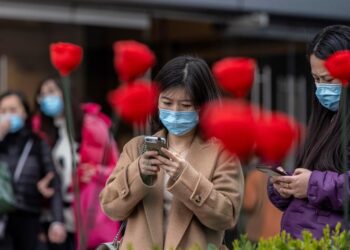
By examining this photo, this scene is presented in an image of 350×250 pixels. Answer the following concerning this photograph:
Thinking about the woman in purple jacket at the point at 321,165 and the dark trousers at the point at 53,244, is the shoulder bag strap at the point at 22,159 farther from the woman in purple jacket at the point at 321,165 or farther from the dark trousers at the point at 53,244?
the woman in purple jacket at the point at 321,165

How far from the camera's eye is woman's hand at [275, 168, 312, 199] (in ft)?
13.5

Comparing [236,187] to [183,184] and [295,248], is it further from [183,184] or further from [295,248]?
[295,248]

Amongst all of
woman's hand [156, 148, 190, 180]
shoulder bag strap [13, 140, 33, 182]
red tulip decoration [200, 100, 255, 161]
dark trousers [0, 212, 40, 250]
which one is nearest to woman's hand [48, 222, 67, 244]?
dark trousers [0, 212, 40, 250]

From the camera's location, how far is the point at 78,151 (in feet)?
24.2

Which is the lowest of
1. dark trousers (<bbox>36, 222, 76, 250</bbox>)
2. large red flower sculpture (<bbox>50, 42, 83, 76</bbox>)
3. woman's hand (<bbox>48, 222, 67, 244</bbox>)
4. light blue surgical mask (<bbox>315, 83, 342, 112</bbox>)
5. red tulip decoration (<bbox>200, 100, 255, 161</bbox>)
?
dark trousers (<bbox>36, 222, 76, 250</bbox>)

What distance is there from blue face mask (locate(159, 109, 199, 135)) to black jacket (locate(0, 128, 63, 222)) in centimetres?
325

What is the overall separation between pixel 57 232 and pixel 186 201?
132 inches

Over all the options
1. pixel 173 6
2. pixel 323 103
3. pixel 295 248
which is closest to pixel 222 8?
pixel 173 6

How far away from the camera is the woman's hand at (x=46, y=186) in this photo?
7.31 m

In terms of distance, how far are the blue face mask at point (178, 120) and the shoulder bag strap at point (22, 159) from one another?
3.33m

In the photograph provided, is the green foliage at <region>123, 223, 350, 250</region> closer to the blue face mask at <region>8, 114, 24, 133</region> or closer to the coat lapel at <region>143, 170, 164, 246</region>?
the coat lapel at <region>143, 170, 164, 246</region>

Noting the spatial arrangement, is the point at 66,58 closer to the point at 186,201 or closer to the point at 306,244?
the point at 186,201

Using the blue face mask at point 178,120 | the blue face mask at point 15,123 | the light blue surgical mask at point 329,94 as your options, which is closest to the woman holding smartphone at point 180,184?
the blue face mask at point 178,120

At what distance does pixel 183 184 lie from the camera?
4.03 meters
